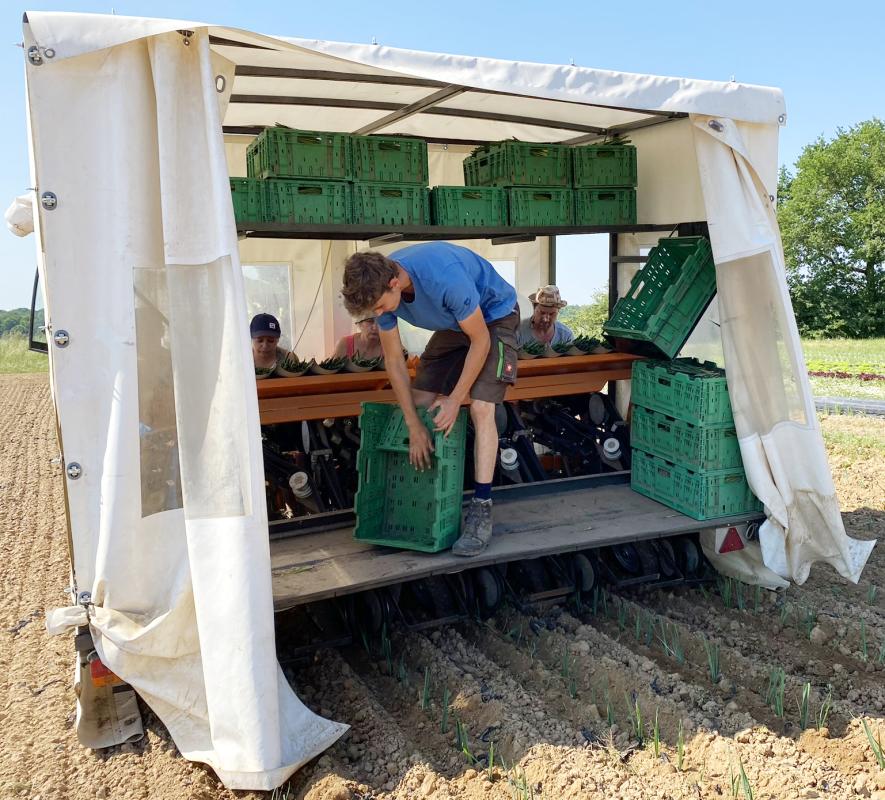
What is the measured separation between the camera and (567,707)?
3.71 meters

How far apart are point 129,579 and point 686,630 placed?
281 cm

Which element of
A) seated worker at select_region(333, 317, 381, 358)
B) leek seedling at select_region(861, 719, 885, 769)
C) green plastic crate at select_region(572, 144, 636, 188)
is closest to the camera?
leek seedling at select_region(861, 719, 885, 769)

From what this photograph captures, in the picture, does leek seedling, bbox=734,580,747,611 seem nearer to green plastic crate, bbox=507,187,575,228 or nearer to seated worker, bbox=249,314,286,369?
green plastic crate, bbox=507,187,575,228

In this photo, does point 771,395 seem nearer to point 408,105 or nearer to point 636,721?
point 636,721

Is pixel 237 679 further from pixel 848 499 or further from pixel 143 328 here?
pixel 848 499

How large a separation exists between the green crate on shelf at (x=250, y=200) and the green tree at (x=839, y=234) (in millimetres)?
33051

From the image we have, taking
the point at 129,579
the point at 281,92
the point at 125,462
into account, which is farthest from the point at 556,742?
the point at 281,92

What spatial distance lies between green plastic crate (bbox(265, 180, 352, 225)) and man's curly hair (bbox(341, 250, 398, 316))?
1317 mm

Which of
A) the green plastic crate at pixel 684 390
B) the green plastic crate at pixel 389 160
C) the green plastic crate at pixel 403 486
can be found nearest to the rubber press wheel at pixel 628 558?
the green plastic crate at pixel 684 390

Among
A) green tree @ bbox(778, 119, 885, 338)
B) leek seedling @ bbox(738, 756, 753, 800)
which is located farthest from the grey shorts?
green tree @ bbox(778, 119, 885, 338)

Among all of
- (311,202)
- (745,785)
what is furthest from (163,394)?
(745,785)

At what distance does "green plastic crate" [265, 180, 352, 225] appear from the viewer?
493 centimetres

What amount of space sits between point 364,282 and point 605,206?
281cm

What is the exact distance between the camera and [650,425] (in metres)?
5.39
